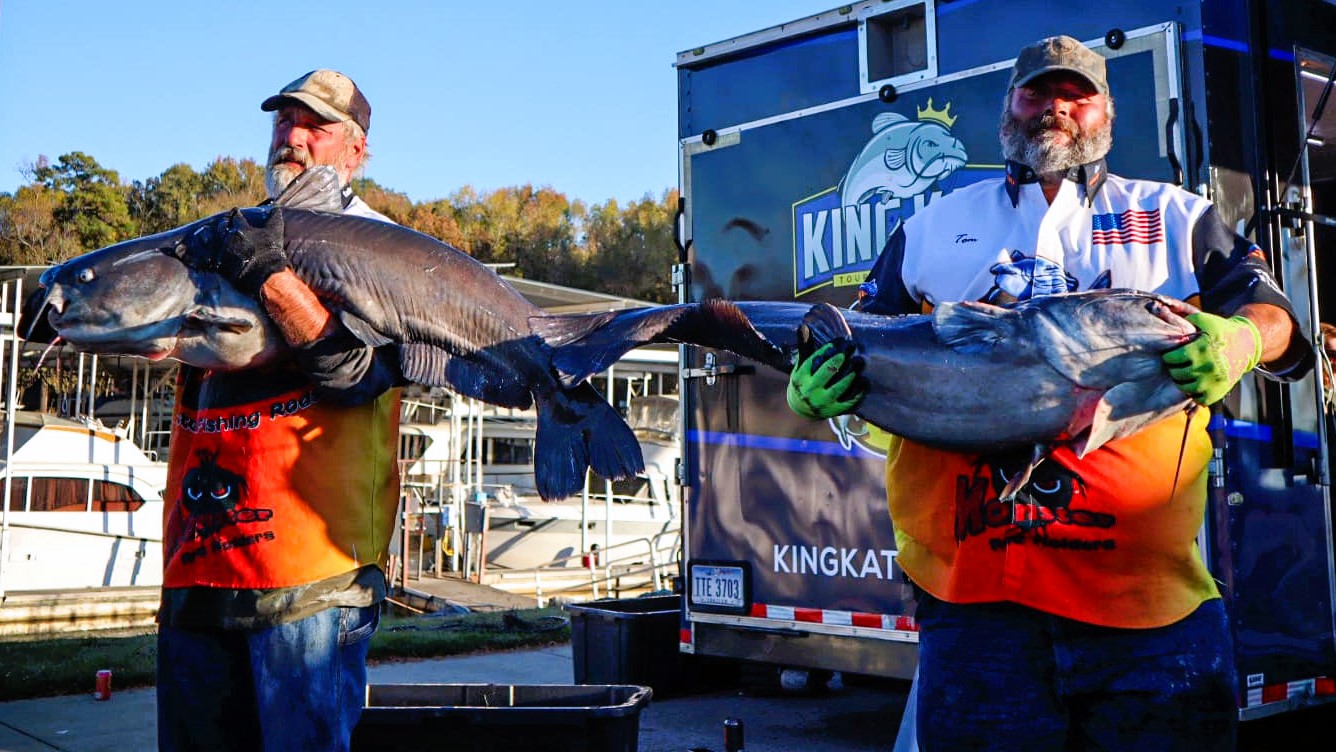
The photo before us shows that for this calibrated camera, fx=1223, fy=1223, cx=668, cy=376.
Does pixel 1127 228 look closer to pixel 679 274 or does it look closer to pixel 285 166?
pixel 285 166

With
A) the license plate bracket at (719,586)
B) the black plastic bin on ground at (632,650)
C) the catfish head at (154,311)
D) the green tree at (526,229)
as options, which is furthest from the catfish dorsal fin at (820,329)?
the green tree at (526,229)

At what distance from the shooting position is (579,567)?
2192 cm

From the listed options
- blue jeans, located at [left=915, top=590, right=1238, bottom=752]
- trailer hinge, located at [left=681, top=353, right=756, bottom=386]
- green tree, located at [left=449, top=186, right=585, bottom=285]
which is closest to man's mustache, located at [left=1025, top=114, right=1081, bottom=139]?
blue jeans, located at [left=915, top=590, right=1238, bottom=752]

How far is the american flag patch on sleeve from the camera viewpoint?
2.64 meters

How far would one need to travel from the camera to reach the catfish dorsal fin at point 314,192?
9.45 ft

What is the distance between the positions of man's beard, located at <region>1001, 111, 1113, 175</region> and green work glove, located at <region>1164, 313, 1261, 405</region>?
0.58 meters

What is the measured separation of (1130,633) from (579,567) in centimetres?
1987

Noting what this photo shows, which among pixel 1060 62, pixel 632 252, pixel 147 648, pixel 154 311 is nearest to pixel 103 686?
pixel 147 648

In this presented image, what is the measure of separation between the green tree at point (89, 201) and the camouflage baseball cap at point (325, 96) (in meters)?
39.9

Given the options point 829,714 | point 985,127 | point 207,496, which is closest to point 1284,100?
point 985,127

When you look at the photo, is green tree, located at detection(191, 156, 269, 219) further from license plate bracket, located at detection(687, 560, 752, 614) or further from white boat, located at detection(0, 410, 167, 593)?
license plate bracket, located at detection(687, 560, 752, 614)

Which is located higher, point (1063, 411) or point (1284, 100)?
point (1284, 100)

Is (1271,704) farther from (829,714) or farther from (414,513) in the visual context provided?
(414,513)

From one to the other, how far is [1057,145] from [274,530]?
1982 millimetres
